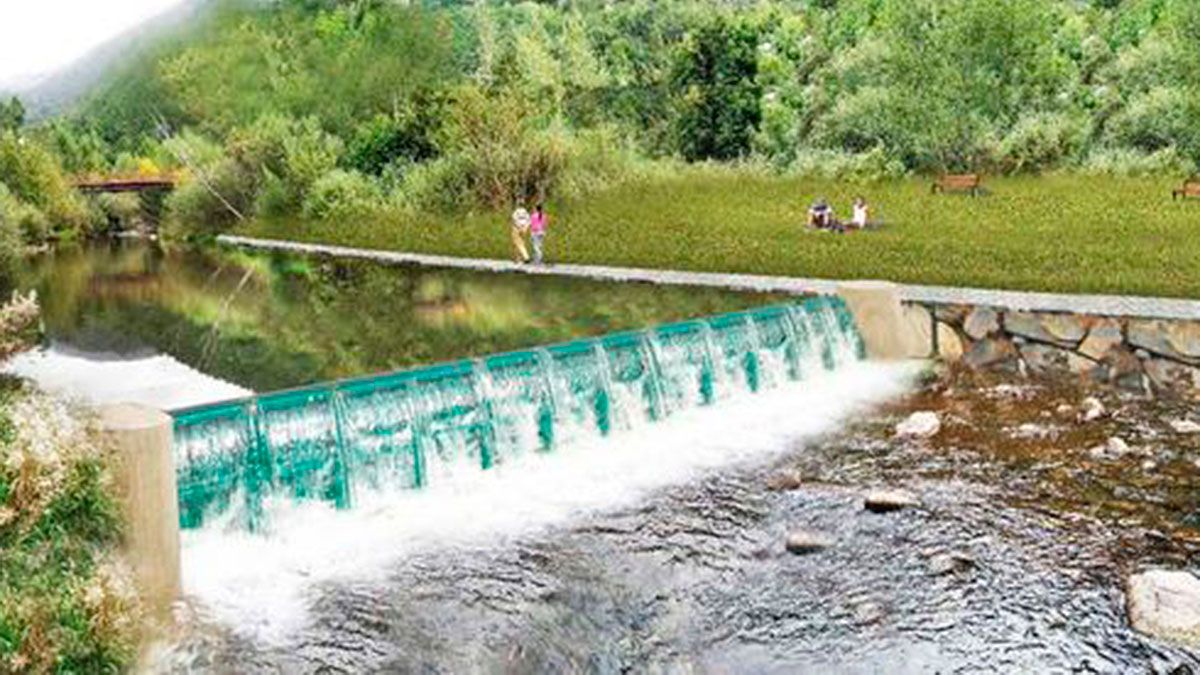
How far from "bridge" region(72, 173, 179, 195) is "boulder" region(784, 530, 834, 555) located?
55.1 m

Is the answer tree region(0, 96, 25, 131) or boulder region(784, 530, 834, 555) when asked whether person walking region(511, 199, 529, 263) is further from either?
tree region(0, 96, 25, 131)

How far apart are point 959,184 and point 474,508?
2585cm

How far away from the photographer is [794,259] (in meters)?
24.0

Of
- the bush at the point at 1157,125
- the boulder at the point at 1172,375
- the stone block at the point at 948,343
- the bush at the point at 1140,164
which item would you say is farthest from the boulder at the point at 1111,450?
the bush at the point at 1157,125

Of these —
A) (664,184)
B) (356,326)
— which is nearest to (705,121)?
(664,184)

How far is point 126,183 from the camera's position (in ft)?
203

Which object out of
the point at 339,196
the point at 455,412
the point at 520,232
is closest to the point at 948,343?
the point at 455,412

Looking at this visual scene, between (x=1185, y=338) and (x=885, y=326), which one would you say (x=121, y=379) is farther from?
(x=1185, y=338)

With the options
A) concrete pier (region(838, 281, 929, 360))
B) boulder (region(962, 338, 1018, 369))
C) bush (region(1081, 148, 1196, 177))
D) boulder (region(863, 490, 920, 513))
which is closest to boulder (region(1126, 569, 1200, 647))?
boulder (region(863, 490, 920, 513))

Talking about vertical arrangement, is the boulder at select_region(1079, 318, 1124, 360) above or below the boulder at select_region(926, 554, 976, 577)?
above

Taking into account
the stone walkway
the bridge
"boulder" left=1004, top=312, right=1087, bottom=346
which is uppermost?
the bridge

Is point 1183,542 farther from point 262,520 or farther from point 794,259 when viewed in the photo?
point 794,259

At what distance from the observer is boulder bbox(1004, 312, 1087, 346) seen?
16.4 meters

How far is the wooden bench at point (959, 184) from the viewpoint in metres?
33.4
